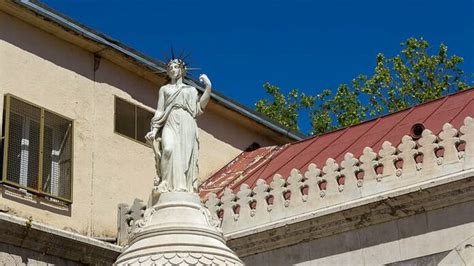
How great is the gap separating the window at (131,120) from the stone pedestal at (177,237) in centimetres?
1092

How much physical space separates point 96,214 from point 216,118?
5.47 metres

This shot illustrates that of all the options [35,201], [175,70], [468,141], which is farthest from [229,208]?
[175,70]

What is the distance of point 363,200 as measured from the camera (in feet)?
70.2

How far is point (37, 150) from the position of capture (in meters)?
23.0

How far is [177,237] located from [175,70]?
289 centimetres

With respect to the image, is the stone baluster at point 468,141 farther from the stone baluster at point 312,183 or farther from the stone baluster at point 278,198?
the stone baluster at point 278,198

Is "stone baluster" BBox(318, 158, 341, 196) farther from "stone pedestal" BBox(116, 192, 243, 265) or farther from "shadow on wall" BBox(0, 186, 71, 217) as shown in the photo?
"stone pedestal" BBox(116, 192, 243, 265)

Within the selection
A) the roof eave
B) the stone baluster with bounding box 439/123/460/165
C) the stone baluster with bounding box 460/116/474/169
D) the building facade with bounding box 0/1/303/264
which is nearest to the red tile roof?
the roof eave

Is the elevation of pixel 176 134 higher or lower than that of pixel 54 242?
lower

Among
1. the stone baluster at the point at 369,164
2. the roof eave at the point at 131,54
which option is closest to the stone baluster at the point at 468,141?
the stone baluster at the point at 369,164

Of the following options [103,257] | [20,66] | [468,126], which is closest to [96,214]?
[103,257]

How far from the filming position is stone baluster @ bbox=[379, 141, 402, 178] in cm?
2141

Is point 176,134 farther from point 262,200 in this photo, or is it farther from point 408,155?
point 262,200

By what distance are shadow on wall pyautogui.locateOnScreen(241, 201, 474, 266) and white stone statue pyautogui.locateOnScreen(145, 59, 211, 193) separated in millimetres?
6515
